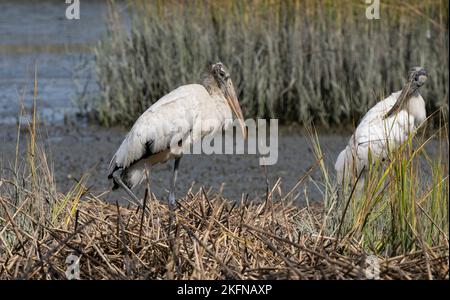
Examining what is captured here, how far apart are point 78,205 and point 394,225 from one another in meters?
1.62

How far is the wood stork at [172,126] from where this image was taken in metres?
6.65

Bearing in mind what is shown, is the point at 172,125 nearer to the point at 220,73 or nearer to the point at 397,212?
the point at 220,73

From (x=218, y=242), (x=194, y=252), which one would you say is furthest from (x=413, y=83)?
(x=194, y=252)

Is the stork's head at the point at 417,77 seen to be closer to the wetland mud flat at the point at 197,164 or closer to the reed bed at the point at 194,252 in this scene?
the wetland mud flat at the point at 197,164

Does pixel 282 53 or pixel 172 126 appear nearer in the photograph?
pixel 172 126

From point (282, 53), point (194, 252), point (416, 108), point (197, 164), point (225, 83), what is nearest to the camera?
point (194, 252)

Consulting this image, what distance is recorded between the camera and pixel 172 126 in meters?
6.68

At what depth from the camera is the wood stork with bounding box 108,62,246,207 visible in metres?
6.65

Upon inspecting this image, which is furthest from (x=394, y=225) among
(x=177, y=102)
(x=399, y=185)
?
(x=177, y=102)

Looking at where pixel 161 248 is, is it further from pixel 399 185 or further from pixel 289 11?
pixel 289 11

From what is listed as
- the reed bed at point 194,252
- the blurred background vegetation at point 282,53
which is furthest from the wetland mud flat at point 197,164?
the reed bed at point 194,252

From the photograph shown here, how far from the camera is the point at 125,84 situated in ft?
36.1
